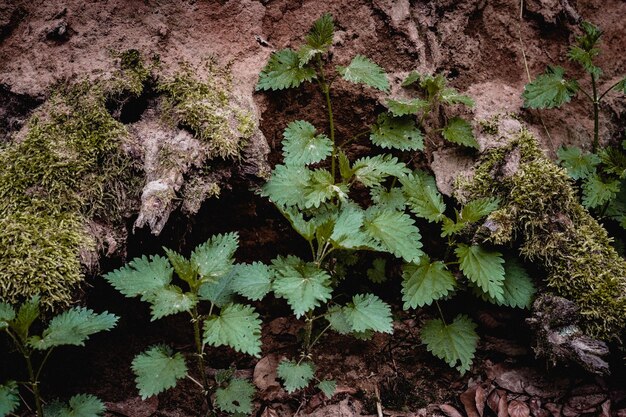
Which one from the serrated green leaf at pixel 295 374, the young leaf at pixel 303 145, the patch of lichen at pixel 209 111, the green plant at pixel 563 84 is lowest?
the serrated green leaf at pixel 295 374

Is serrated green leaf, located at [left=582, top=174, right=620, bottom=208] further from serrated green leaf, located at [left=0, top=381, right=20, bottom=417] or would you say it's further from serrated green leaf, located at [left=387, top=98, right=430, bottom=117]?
serrated green leaf, located at [left=0, top=381, right=20, bottom=417]

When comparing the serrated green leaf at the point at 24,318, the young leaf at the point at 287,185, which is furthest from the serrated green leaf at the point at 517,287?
the serrated green leaf at the point at 24,318

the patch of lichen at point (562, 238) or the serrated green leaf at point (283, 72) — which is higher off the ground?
the serrated green leaf at point (283, 72)

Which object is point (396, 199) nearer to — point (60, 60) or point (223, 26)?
point (223, 26)

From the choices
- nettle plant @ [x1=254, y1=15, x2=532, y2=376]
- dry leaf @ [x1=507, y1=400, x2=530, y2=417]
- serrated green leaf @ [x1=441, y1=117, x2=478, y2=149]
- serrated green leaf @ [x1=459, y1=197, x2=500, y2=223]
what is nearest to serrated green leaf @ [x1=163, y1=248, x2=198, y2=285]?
nettle plant @ [x1=254, y1=15, x2=532, y2=376]

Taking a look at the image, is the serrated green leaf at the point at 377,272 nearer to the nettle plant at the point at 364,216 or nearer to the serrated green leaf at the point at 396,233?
the nettle plant at the point at 364,216

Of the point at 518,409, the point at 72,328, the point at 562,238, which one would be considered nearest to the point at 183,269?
the point at 72,328
